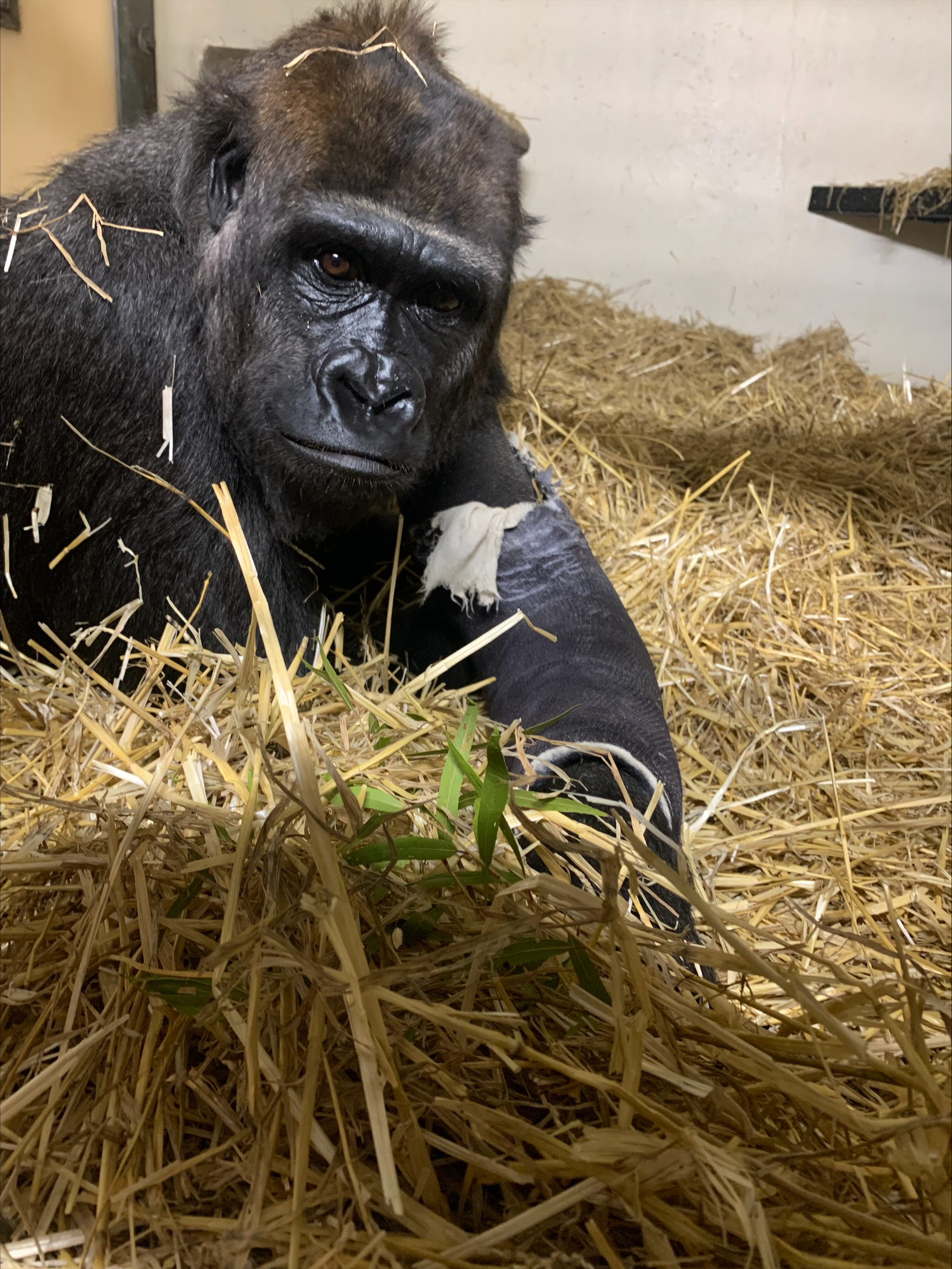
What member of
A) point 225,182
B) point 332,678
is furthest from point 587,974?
point 225,182

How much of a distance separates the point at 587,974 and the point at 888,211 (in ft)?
17.4

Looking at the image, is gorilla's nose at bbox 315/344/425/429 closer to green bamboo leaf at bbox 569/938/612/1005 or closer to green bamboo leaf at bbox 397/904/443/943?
green bamboo leaf at bbox 397/904/443/943

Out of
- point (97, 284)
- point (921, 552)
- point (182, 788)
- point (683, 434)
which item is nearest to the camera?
point (182, 788)

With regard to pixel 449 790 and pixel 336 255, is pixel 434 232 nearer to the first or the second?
pixel 336 255

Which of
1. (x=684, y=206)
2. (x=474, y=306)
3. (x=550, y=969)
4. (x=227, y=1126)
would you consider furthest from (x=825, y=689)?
(x=684, y=206)

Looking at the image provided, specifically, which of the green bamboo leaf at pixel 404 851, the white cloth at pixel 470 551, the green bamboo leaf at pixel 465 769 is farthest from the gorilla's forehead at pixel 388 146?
the green bamboo leaf at pixel 404 851

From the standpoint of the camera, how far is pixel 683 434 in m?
4.03

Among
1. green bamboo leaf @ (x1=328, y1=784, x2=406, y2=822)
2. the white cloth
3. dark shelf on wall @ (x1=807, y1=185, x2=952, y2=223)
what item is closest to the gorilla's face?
the white cloth

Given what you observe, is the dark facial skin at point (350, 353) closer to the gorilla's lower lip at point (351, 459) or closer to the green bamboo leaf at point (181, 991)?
the gorilla's lower lip at point (351, 459)

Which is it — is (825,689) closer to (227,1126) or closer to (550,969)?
(550,969)

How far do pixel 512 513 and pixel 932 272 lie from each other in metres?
4.20

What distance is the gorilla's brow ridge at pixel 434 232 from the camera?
2084mm

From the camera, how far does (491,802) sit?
1.38m

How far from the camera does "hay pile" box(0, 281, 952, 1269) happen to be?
954mm
